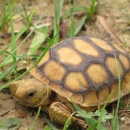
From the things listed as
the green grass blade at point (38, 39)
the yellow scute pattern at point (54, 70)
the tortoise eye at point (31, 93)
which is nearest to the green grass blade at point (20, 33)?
the green grass blade at point (38, 39)

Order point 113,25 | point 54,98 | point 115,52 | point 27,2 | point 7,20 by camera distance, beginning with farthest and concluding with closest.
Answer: point 27,2 → point 113,25 → point 7,20 → point 115,52 → point 54,98

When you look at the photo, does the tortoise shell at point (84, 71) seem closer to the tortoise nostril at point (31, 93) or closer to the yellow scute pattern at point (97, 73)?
the yellow scute pattern at point (97, 73)

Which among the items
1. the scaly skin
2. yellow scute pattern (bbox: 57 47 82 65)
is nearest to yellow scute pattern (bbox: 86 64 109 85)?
yellow scute pattern (bbox: 57 47 82 65)

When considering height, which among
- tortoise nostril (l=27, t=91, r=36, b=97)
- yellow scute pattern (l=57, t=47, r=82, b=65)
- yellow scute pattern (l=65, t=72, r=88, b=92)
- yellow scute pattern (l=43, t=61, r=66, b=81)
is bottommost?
tortoise nostril (l=27, t=91, r=36, b=97)

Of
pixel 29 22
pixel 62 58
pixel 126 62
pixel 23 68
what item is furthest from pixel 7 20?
pixel 126 62

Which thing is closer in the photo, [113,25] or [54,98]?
[54,98]

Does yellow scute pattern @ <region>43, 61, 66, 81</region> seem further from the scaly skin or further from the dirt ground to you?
the dirt ground

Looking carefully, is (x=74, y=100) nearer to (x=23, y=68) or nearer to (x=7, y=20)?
(x=23, y=68)

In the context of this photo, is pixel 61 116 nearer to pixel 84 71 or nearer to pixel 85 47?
pixel 84 71
